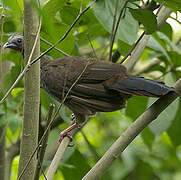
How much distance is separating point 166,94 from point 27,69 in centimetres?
80

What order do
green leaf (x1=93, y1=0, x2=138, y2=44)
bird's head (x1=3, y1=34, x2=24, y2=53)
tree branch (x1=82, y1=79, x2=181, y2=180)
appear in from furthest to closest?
bird's head (x1=3, y1=34, x2=24, y2=53) < green leaf (x1=93, y1=0, x2=138, y2=44) < tree branch (x1=82, y1=79, x2=181, y2=180)

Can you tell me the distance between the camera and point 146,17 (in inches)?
97.1

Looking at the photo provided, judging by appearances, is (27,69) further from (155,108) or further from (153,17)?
(153,17)

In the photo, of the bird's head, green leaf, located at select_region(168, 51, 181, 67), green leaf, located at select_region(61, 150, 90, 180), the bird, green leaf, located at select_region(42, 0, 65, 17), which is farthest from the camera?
the bird's head

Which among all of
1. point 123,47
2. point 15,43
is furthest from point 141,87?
point 15,43

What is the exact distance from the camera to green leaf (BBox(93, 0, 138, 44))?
254cm

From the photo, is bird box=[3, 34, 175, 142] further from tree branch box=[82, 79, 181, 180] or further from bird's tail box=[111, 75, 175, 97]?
tree branch box=[82, 79, 181, 180]

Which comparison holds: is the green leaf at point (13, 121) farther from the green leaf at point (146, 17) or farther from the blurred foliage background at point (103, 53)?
the green leaf at point (146, 17)

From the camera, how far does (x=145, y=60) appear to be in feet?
16.0

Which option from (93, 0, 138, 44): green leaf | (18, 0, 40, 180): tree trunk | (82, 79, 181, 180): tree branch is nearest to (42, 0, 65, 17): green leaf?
(93, 0, 138, 44): green leaf

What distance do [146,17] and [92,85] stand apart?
734 mm

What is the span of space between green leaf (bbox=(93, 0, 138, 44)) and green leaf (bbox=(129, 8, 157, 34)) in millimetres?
147

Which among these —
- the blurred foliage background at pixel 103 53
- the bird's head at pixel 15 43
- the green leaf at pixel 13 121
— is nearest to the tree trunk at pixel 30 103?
the blurred foliage background at pixel 103 53

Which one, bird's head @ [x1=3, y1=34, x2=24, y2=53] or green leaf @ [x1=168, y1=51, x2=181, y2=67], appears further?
bird's head @ [x1=3, y1=34, x2=24, y2=53]
